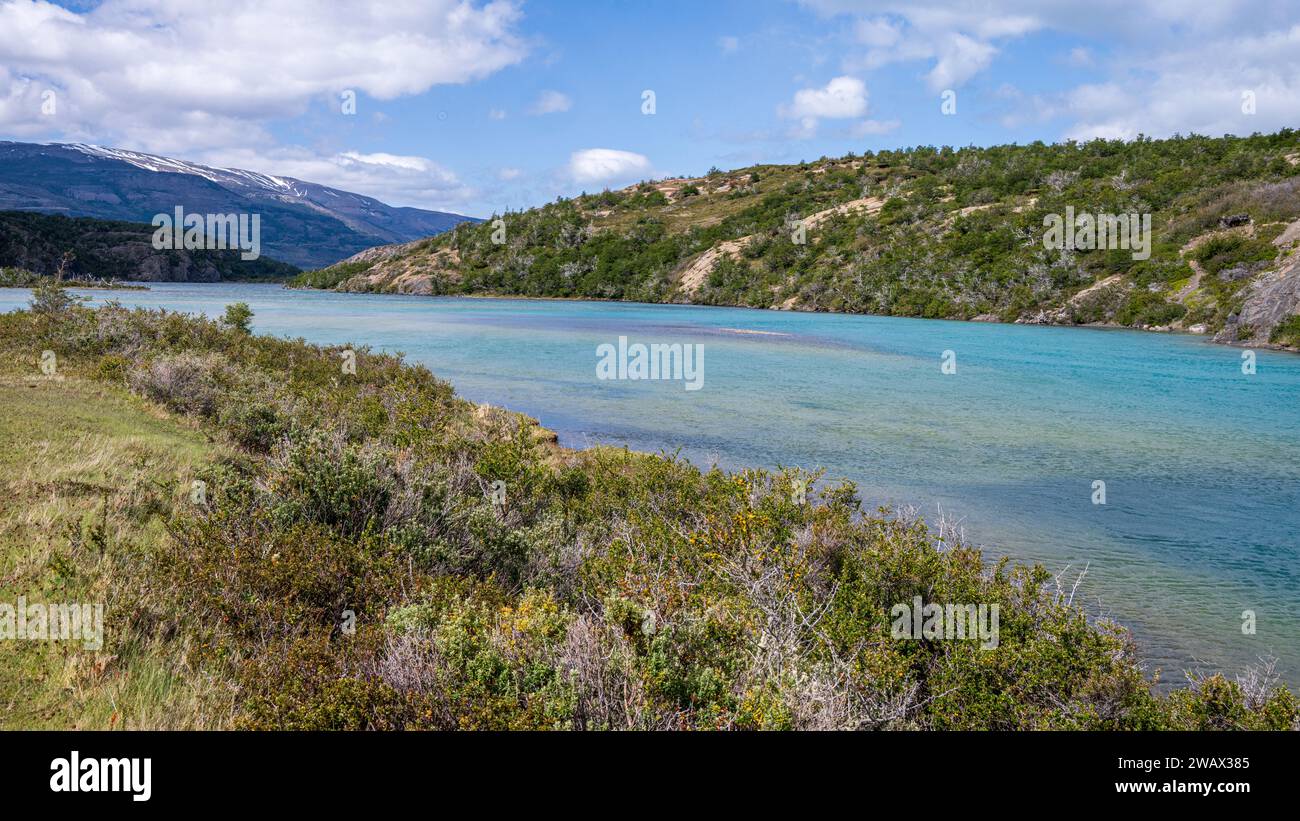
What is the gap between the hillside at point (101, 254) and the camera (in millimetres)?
104250

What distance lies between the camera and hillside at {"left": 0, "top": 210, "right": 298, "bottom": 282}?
104 m

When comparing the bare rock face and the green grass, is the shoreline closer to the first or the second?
the bare rock face

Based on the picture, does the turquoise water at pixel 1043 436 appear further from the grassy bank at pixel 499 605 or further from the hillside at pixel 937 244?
the hillside at pixel 937 244

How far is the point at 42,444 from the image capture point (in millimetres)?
9977

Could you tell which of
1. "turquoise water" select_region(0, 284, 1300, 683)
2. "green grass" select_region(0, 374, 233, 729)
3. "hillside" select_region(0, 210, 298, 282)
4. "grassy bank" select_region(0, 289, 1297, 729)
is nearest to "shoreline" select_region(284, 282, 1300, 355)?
"turquoise water" select_region(0, 284, 1300, 683)

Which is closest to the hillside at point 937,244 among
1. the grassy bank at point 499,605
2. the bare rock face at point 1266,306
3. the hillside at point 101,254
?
the bare rock face at point 1266,306

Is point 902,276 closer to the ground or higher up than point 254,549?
higher up

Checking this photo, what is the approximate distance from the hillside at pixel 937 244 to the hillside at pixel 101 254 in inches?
1406

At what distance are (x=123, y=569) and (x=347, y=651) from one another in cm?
278

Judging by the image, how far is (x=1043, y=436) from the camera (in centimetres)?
1883
